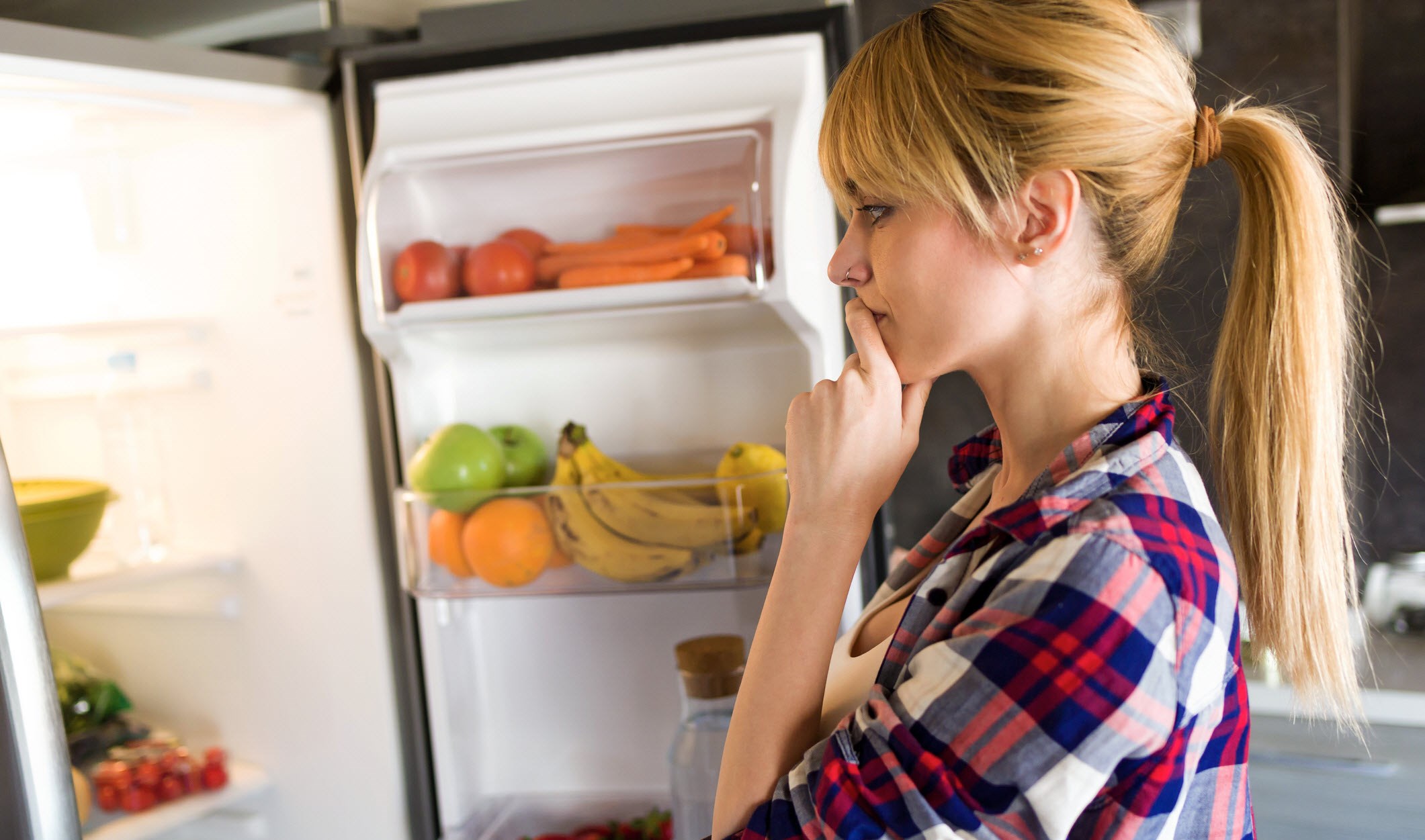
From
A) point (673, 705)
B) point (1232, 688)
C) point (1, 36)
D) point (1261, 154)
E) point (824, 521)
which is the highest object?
point (1, 36)

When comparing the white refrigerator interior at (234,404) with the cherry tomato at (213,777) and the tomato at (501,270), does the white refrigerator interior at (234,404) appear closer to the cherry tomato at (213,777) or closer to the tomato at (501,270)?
the cherry tomato at (213,777)

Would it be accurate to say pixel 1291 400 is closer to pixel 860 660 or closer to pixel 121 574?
pixel 860 660

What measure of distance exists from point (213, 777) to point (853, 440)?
1.18 meters

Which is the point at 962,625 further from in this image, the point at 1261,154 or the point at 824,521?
the point at 1261,154

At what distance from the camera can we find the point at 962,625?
657 millimetres

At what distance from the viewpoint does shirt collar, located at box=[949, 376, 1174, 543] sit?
2.16ft

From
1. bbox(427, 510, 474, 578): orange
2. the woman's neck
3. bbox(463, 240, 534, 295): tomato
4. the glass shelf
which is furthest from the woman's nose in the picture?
the glass shelf

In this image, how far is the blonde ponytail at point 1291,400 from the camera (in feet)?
2.49

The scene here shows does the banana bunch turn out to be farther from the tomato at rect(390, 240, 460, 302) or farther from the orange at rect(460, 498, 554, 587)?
the tomato at rect(390, 240, 460, 302)

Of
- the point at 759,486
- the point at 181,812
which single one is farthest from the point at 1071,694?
the point at 181,812

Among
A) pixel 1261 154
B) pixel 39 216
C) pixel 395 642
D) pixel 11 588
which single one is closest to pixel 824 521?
pixel 1261 154

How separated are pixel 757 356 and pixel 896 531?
523 millimetres

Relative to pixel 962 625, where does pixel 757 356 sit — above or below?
above

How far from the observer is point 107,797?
1.40 m
